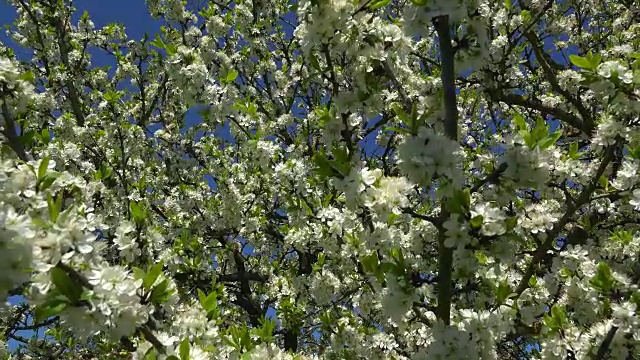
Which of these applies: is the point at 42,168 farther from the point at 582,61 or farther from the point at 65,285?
the point at 582,61

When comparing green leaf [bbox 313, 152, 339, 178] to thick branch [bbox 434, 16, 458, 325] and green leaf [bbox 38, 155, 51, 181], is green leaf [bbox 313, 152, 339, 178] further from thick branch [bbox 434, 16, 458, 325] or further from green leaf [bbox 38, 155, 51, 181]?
green leaf [bbox 38, 155, 51, 181]

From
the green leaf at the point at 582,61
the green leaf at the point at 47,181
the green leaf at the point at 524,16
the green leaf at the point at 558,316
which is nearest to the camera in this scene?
the green leaf at the point at 47,181

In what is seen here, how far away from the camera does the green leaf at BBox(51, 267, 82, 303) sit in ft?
6.24

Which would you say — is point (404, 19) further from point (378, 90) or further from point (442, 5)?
point (378, 90)

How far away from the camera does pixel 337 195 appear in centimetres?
582

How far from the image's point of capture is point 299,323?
19.6ft

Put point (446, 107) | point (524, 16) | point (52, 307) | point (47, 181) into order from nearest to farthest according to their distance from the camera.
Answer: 1. point (52, 307)
2. point (47, 181)
3. point (446, 107)
4. point (524, 16)

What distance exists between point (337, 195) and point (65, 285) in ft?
13.3

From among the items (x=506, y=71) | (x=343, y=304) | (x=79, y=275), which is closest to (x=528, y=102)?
(x=506, y=71)

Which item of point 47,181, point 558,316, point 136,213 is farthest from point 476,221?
point 136,213

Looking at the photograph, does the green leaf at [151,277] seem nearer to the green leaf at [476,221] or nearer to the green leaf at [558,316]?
the green leaf at [476,221]

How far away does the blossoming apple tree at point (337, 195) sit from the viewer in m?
2.34

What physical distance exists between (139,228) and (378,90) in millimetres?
2002

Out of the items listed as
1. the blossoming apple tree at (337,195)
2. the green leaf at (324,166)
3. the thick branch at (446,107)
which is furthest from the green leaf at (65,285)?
the thick branch at (446,107)
